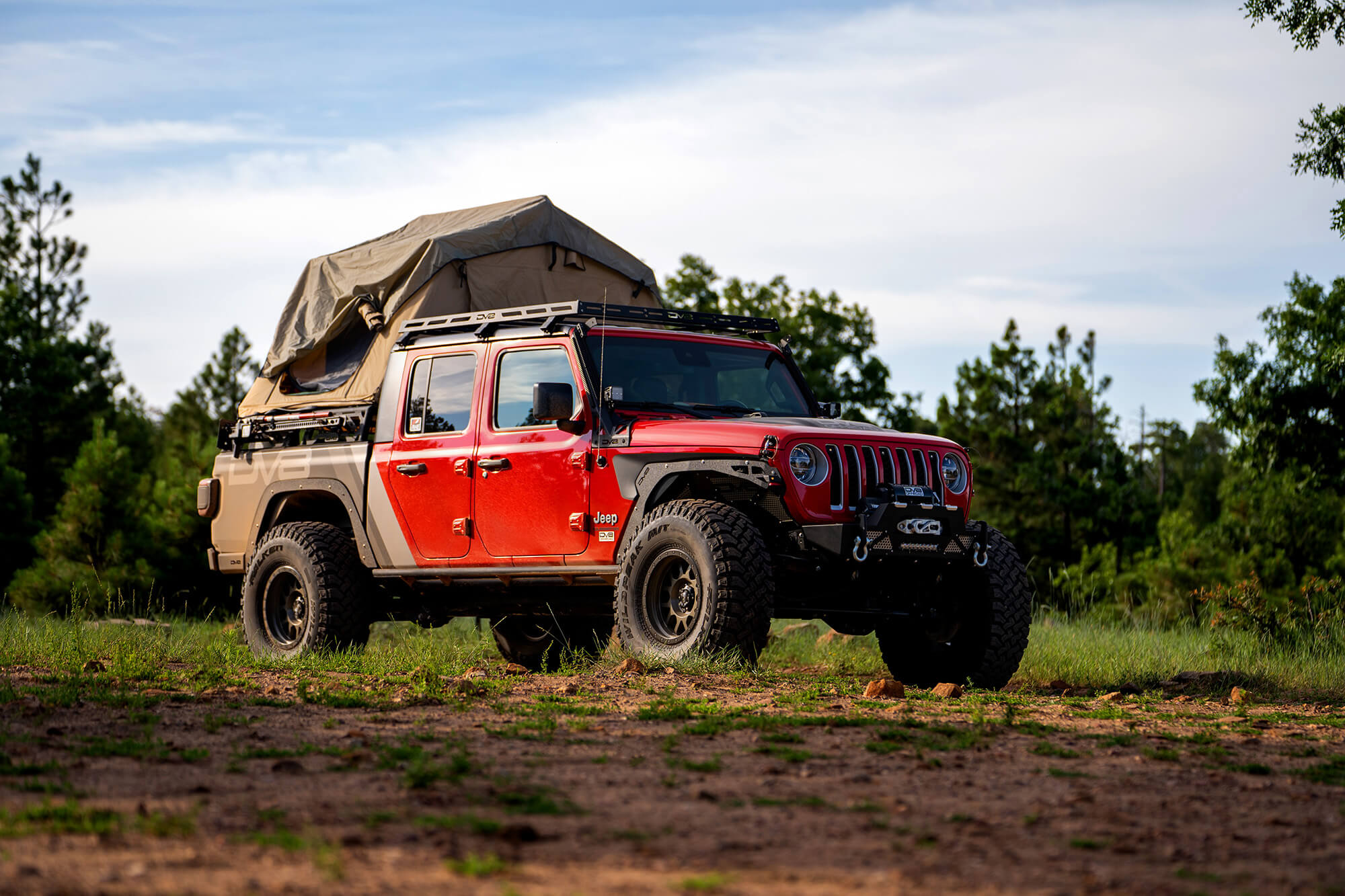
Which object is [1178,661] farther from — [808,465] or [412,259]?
[412,259]

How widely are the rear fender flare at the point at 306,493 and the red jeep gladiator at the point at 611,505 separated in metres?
0.02

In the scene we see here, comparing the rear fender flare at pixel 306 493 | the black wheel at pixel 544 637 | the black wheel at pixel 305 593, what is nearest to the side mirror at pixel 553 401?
the rear fender flare at pixel 306 493

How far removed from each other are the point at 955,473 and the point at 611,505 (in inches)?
87.0

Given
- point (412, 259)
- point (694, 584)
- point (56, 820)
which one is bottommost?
point (56, 820)

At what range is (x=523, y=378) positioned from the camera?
9367 millimetres

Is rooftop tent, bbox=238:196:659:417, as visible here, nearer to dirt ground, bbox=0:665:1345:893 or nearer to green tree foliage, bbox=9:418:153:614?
dirt ground, bbox=0:665:1345:893

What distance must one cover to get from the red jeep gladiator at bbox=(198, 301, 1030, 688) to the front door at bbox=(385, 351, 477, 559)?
0.02 metres

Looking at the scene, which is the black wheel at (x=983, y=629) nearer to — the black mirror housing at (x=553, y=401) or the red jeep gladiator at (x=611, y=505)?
the red jeep gladiator at (x=611, y=505)

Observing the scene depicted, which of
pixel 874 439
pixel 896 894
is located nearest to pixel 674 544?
pixel 874 439

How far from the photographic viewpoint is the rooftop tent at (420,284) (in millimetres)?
10523

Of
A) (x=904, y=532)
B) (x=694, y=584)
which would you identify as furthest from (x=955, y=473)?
(x=694, y=584)

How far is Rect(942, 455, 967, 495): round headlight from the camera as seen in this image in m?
8.75

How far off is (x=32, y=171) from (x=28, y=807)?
1678 inches

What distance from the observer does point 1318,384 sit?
1816 centimetres
